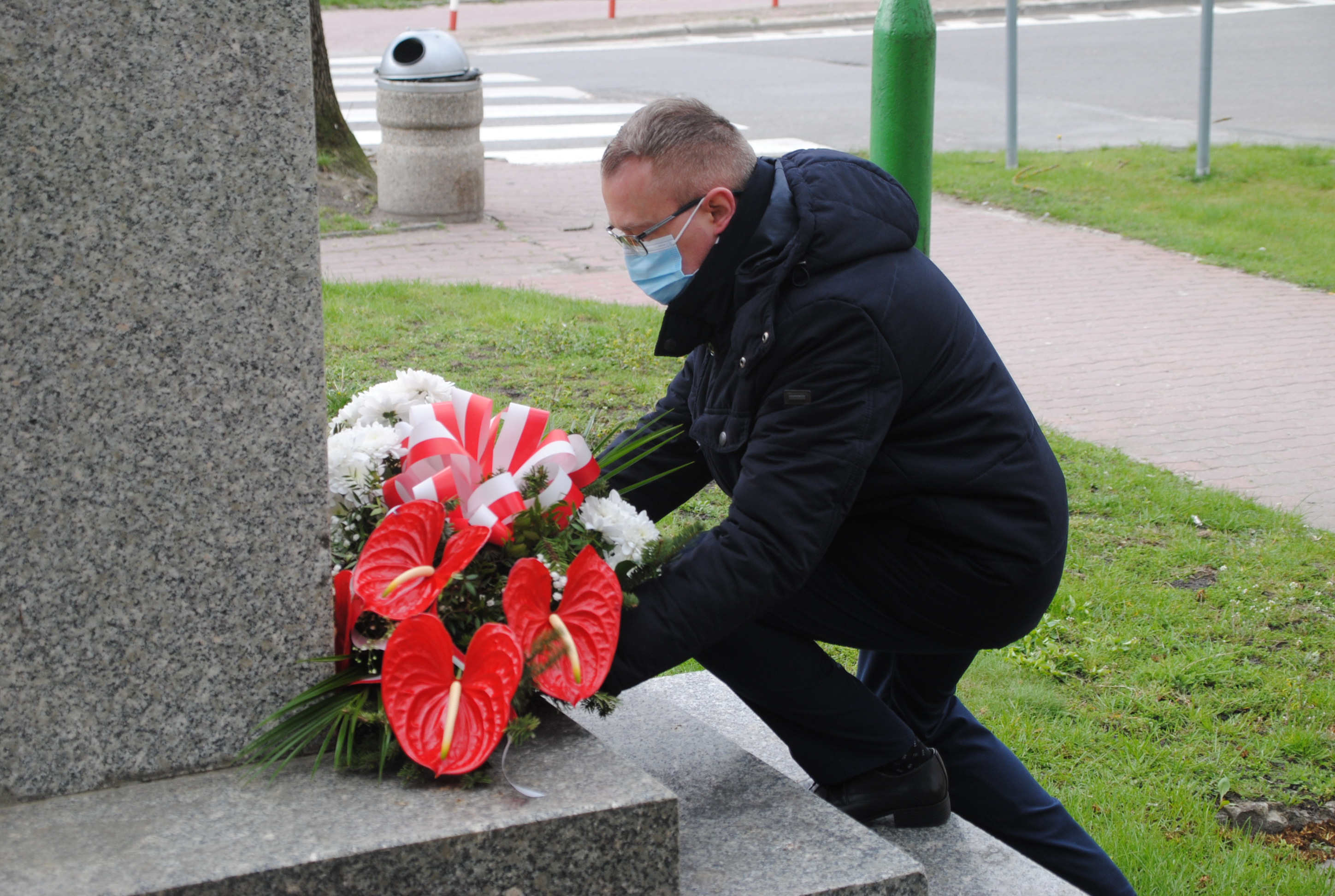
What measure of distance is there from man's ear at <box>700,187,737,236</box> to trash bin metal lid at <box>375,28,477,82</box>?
6.30m

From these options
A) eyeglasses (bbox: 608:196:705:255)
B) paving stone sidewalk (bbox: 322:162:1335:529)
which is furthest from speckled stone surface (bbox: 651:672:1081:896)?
paving stone sidewalk (bbox: 322:162:1335:529)

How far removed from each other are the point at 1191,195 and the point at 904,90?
6.96 m

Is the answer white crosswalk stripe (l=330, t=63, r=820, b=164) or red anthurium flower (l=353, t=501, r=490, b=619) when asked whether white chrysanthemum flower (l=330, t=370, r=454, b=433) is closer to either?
red anthurium flower (l=353, t=501, r=490, b=619)

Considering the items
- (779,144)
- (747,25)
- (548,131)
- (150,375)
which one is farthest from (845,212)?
(747,25)

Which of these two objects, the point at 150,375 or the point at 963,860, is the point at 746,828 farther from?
the point at 150,375

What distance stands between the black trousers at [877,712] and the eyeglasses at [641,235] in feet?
2.13

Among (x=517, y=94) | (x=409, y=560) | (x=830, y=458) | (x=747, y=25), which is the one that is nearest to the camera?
(x=409, y=560)

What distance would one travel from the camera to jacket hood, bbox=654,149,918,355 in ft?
6.89

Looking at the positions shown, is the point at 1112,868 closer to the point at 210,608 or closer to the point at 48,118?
the point at 210,608

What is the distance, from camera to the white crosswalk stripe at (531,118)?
1098cm

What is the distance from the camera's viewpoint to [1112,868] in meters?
2.40

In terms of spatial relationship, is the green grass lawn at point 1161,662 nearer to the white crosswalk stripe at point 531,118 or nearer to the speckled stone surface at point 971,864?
the speckled stone surface at point 971,864

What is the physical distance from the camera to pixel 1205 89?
365 inches

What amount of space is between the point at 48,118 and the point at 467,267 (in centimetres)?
567
